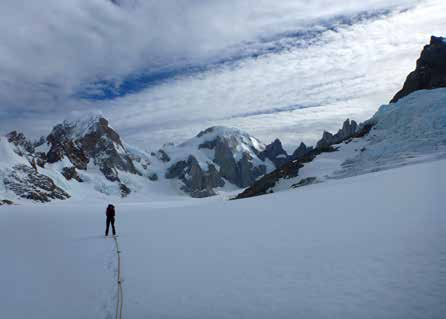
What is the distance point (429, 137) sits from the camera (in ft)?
→ 219

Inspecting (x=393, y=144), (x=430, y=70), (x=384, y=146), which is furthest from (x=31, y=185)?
(x=430, y=70)

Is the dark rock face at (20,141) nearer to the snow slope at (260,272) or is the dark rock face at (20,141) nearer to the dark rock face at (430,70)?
the snow slope at (260,272)

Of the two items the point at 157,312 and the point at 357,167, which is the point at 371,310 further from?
the point at 357,167

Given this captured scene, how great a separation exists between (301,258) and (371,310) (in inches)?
130

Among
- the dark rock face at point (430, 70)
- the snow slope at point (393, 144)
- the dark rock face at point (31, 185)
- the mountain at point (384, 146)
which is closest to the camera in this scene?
the snow slope at point (393, 144)

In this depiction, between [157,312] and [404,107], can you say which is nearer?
[157,312]

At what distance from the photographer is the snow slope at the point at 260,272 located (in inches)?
280

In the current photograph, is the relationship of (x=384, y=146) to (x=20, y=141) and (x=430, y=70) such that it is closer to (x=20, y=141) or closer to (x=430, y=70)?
(x=430, y=70)

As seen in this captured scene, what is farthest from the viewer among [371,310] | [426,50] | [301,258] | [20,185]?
[20,185]

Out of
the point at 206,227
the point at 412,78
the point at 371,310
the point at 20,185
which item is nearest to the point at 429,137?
the point at 412,78

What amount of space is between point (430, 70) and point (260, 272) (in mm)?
126272

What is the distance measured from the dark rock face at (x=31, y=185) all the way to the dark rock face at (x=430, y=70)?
548 feet

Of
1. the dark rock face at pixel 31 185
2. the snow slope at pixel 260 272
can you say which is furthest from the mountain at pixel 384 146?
the dark rock face at pixel 31 185

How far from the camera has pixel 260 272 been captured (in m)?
9.18
